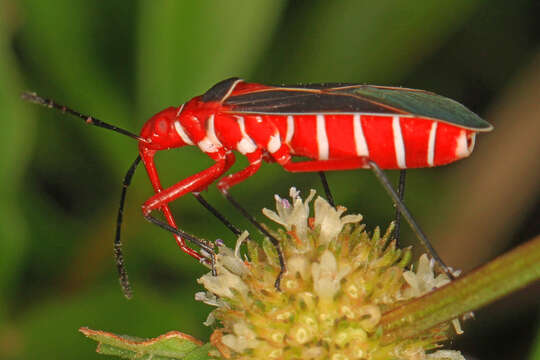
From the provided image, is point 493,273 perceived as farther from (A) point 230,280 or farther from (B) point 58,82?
(B) point 58,82

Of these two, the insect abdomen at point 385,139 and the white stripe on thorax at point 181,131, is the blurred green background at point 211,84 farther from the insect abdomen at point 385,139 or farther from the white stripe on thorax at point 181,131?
the insect abdomen at point 385,139

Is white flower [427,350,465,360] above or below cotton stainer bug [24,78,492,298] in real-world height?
below

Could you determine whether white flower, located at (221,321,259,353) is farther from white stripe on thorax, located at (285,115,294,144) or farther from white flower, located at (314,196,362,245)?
white stripe on thorax, located at (285,115,294,144)

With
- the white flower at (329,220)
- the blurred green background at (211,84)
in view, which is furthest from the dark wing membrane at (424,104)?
the blurred green background at (211,84)

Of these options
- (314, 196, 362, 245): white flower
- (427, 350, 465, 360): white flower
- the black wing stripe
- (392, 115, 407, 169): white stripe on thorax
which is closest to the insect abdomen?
(392, 115, 407, 169): white stripe on thorax

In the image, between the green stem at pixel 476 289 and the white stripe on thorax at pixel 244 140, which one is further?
the white stripe on thorax at pixel 244 140

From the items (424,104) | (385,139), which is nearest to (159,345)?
(385,139)

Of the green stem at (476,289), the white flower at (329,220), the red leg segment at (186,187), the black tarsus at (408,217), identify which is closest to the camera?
the green stem at (476,289)
